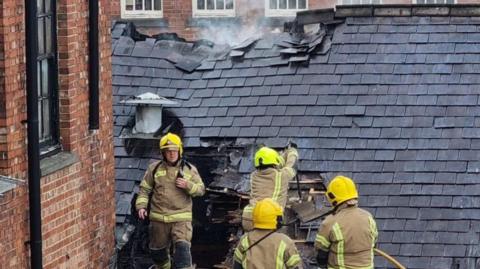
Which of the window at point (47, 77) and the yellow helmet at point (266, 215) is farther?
the window at point (47, 77)

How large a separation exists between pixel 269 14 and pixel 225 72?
10.7 metres

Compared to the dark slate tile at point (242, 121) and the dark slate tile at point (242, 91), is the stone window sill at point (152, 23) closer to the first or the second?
the dark slate tile at point (242, 91)

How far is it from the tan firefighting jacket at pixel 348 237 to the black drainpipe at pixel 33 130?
2.55 m

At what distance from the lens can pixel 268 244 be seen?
13250 millimetres

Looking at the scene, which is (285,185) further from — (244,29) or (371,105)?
(244,29)

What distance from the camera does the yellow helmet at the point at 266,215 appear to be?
1311cm

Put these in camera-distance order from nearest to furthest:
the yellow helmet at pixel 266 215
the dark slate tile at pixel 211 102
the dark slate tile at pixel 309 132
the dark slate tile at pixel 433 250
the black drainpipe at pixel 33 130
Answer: the yellow helmet at pixel 266 215 → the black drainpipe at pixel 33 130 → the dark slate tile at pixel 433 250 → the dark slate tile at pixel 309 132 → the dark slate tile at pixel 211 102

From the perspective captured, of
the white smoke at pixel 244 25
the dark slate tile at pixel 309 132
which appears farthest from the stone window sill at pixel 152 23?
the dark slate tile at pixel 309 132

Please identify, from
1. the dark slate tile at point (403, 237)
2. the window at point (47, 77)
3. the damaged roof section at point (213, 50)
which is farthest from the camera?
the damaged roof section at point (213, 50)

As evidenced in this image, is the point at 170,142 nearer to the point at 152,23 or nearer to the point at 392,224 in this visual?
the point at 392,224

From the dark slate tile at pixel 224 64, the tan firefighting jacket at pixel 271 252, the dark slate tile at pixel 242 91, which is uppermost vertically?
the dark slate tile at pixel 224 64

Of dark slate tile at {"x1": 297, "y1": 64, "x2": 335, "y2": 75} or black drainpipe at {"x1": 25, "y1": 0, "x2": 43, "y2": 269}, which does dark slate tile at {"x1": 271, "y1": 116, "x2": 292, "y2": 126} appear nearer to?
dark slate tile at {"x1": 297, "y1": 64, "x2": 335, "y2": 75}

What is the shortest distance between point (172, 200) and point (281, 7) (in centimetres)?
1491

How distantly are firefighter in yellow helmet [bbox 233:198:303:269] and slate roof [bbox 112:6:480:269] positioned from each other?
3.46 m
